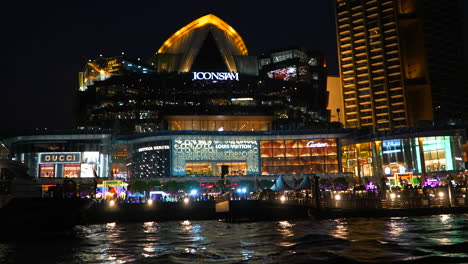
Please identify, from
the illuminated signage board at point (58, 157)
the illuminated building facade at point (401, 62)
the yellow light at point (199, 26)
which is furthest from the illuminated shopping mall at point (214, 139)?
the illuminated building facade at point (401, 62)

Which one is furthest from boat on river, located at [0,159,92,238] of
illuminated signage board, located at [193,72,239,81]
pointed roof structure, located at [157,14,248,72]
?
pointed roof structure, located at [157,14,248,72]

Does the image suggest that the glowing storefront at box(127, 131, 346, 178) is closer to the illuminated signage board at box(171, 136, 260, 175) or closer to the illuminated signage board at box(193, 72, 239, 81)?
the illuminated signage board at box(171, 136, 260, 175)

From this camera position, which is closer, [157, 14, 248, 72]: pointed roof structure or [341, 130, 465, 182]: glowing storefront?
[341, 130, 465, 182]: glowing storefront

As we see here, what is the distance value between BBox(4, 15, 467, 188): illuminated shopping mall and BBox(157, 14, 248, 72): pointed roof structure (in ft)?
76.6

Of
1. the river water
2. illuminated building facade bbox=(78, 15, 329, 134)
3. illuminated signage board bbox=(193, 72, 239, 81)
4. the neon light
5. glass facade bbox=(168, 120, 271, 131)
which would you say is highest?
illuminated signage board bbox=(193, 72, 239, 81)

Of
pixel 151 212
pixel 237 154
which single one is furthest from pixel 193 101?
pixel 151 212

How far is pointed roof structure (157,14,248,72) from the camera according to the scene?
140000 mm

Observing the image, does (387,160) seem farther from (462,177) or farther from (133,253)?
(133,253)

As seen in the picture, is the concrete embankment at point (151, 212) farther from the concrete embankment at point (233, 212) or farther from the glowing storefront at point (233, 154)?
the glowing storefront at point (233, 154)

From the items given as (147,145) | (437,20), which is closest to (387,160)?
(147,145)

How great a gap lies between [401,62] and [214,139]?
291 feet

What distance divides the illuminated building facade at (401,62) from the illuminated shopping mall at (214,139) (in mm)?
38563

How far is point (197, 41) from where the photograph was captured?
5546 inches

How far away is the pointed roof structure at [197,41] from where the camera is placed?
140 metres
